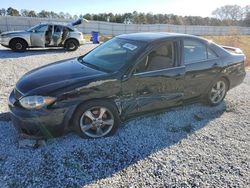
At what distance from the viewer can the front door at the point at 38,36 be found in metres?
11.3

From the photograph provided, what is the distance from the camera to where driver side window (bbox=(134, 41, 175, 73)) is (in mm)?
3697

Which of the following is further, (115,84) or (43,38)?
(43,38)

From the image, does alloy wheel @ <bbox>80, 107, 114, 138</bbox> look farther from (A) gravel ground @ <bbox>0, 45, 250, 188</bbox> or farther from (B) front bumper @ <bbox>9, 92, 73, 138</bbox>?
(B) front bumper @ <bbox>9, 92, 73, 138</bbox>

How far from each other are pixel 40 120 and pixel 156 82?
6.07ft

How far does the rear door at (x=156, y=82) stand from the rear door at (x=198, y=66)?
18 centimetres

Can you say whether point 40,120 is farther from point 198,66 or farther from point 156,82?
point 198,66

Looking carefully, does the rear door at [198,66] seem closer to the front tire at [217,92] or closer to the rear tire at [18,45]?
the front tire at [217,92]

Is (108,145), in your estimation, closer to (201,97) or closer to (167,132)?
(167,132)

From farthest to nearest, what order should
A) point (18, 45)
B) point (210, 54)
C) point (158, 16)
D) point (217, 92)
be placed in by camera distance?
point (158, 16) < point (18, 45) < point (217, 92) < point (210, 54)

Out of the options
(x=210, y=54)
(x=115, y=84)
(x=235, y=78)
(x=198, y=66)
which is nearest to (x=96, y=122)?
(x=115, y=84)

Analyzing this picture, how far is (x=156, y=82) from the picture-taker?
382 centimetres

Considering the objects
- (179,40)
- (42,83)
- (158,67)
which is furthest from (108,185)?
(179,40)

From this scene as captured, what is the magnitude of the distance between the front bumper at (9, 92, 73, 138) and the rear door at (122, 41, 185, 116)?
96 cm

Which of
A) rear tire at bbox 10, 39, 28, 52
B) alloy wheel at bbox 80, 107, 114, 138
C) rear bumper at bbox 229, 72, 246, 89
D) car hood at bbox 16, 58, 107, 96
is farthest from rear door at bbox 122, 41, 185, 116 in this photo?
rear tire at bbox 10, 39, 28, 52
